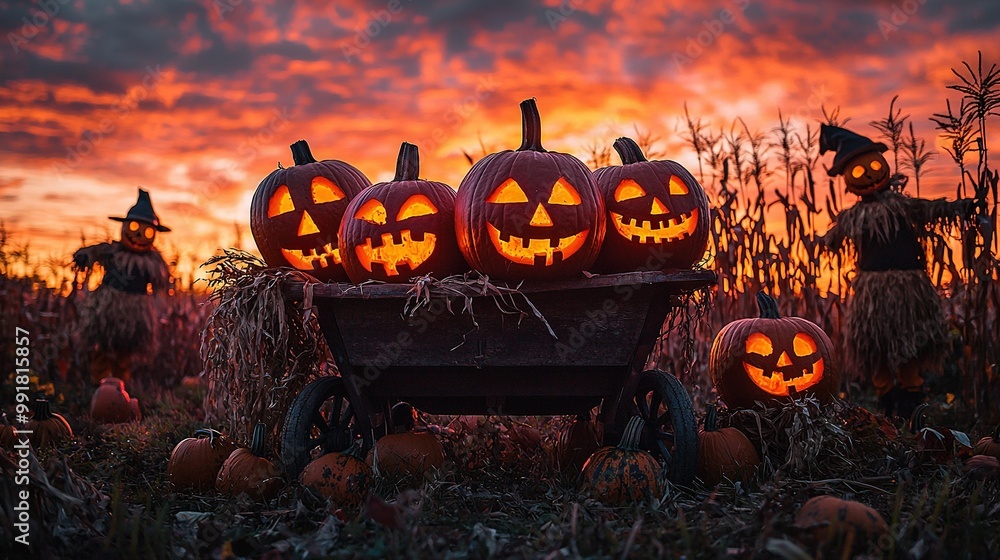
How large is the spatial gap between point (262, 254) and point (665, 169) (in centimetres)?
206

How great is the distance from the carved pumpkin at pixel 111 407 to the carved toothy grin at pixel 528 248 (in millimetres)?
4135

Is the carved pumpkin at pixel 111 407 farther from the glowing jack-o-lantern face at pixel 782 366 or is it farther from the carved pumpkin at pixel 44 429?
the glowing jack-o-lantern face at pixel 782 366

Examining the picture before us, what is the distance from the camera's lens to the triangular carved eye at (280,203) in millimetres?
3234

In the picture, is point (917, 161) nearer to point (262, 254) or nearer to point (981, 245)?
point (981, 245)

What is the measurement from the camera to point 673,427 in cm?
286

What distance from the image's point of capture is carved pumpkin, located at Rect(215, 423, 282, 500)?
2764 mm

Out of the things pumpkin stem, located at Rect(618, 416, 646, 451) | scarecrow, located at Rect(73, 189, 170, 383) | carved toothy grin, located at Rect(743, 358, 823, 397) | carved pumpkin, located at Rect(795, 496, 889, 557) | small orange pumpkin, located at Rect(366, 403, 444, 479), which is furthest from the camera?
scarecrow, located at Rect(73, 189, 170, 383)

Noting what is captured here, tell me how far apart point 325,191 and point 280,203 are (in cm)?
23

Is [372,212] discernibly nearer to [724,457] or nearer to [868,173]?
[724,457]

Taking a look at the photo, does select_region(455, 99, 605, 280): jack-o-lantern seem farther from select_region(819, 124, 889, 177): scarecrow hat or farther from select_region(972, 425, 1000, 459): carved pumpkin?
select_region(819, 124, 889, 177): scarecrow hat

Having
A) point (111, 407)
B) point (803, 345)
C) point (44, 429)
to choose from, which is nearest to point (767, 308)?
point (803, 345)

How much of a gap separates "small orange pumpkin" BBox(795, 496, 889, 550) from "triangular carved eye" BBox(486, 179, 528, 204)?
1578mm

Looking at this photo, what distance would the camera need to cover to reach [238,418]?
10.6 feet

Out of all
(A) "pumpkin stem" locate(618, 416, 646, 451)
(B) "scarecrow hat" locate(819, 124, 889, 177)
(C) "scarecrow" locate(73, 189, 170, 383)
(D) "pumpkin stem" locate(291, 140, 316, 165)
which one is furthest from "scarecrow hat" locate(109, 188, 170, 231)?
(B) "scarecrow hat" locate(819, 124, 889, 177)
